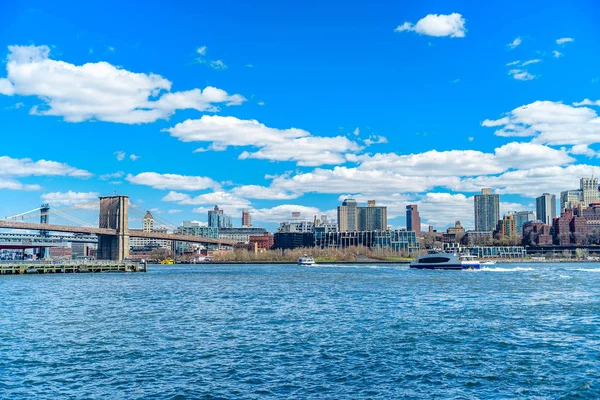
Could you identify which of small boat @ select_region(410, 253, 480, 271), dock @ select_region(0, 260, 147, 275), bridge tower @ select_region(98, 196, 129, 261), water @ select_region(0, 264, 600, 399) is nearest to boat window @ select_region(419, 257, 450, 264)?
small boat @ select_region(410, 253, 480, 271)

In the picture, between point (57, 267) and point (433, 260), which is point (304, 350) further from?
point (433, 260)

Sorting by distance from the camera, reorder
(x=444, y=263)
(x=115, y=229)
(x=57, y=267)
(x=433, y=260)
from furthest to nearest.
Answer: (x=115, y=229) < (x=433, y=260) < (x=444, y=263) < (x=57, y=267)

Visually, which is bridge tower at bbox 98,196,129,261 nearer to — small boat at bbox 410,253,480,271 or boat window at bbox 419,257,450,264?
small boat at bbox 410,253,480,271

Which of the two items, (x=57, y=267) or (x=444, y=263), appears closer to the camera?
(x=57, y=267)

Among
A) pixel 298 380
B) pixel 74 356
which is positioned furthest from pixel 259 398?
pixel 74 356

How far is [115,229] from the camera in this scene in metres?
132

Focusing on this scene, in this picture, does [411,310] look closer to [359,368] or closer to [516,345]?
[516,345]

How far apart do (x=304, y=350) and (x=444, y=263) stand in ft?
278

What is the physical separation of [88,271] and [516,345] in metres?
87.9

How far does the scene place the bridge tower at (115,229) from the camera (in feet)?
431

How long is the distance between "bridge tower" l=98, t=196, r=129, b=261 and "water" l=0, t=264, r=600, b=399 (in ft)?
299

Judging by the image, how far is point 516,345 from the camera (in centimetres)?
2481

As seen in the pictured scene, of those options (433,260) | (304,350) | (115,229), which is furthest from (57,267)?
(304,350)

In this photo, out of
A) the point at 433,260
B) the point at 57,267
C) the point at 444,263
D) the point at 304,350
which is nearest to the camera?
the point at 304,350
